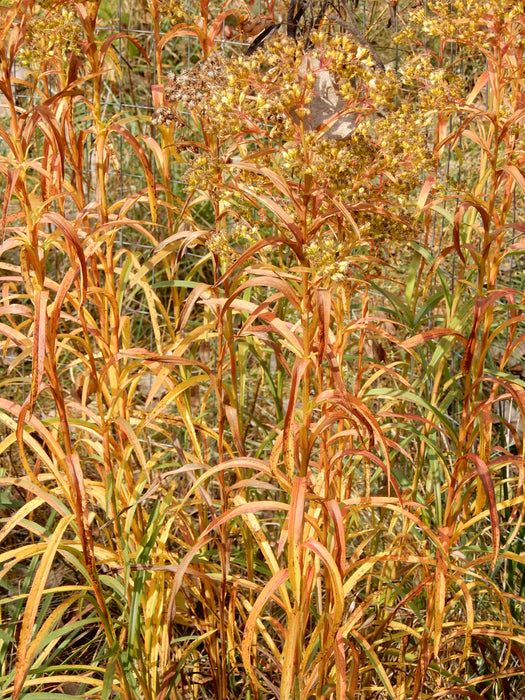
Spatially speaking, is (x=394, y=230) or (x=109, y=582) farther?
(x=109, y=582)

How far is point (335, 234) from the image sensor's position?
55.2 inches

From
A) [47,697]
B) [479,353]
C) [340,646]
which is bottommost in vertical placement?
[47,697]

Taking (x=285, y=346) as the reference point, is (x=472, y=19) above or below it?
above

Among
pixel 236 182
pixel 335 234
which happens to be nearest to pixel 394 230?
pixel 335 234

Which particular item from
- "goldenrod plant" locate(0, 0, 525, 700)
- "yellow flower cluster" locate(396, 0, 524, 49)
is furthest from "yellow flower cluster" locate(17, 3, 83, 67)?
"yellow flower cluster" locate(396, 0, 524, 49)

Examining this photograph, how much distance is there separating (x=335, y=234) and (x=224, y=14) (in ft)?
2.27

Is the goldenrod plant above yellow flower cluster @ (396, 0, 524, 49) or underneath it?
underneath

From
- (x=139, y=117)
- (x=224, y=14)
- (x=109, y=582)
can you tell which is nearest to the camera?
(x=109, y=582)

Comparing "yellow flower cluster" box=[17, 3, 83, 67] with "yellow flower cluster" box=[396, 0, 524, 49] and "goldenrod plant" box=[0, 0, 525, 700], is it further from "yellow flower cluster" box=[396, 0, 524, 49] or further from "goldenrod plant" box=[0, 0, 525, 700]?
"yellow flower cluster" box=[396, 0, 524, 49]

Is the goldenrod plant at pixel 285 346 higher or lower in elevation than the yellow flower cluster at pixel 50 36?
lower

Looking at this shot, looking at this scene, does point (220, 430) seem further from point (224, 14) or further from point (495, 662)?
point (224, 14)

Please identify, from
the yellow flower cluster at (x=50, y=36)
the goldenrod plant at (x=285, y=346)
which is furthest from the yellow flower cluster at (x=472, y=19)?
the yellow flower cluster at (x=50, y=36)

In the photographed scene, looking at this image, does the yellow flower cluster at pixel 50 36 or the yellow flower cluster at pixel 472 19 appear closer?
the yellow flower cluster at pixel 472 19

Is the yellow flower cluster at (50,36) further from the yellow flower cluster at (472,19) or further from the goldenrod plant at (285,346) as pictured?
the yellow flower cluster at (472,19)
